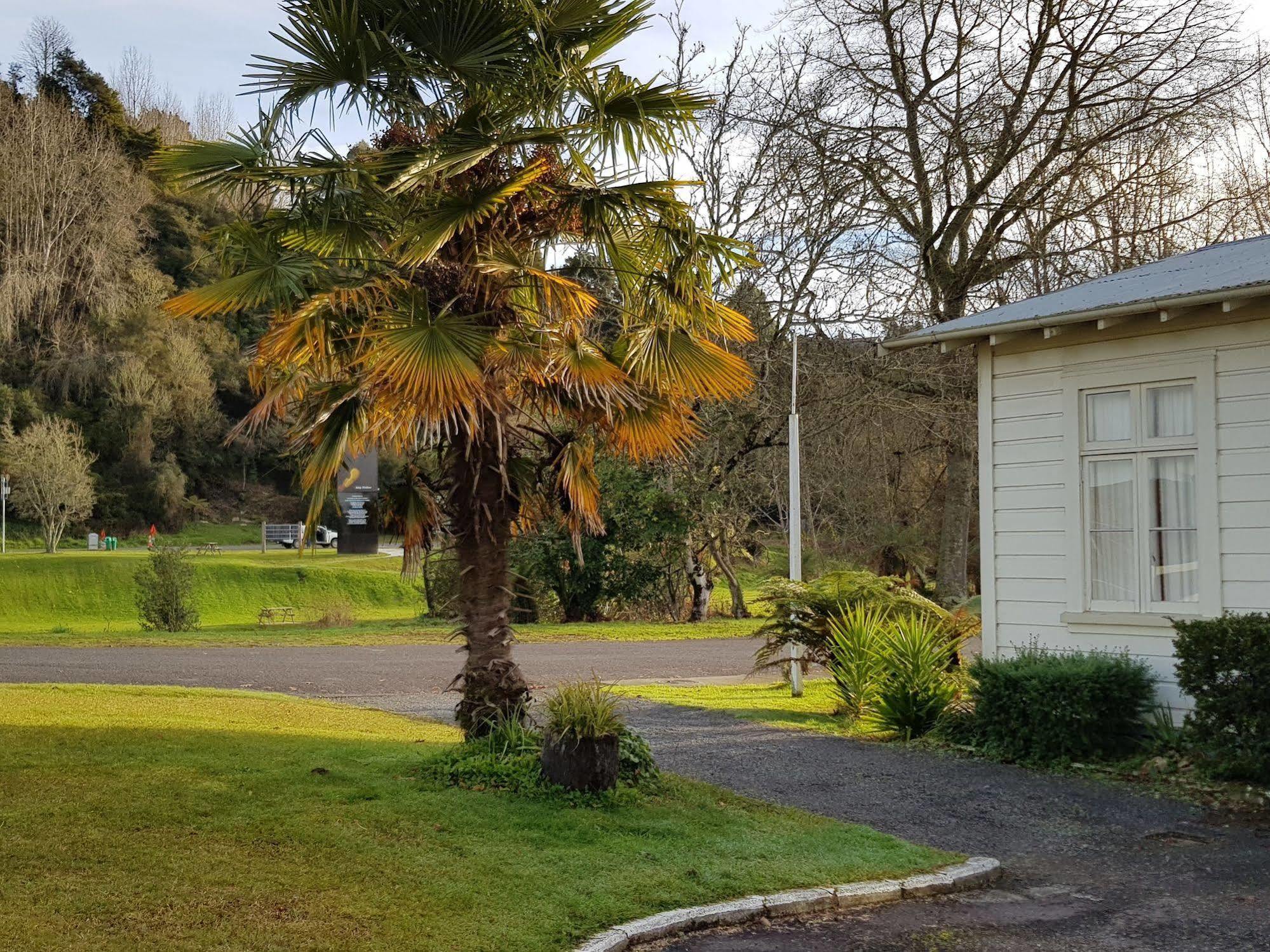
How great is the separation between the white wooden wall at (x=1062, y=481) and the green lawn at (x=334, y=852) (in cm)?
390

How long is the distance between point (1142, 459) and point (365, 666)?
11762 mm

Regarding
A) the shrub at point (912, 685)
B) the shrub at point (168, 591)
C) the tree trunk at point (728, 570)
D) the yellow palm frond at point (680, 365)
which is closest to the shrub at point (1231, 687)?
the shrub at point (912, 685)

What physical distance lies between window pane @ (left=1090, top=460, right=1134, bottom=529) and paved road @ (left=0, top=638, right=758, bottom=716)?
6696 mm

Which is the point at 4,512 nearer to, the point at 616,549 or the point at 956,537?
the point at 616,549

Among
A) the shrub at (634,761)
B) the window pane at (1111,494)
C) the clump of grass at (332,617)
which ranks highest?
the window pane at (1111,494)

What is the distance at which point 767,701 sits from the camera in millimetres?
13461

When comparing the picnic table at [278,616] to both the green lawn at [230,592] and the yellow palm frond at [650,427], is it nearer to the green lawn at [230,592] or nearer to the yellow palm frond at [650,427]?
Answer: the green lawn at [230,592]

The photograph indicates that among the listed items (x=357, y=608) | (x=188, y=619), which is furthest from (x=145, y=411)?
(x=188, y=619)

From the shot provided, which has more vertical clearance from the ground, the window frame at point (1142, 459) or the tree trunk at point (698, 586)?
the window frame at point (1142, 459)

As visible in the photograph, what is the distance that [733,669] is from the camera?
17516 millimetres

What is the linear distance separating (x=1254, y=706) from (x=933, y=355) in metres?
13.3

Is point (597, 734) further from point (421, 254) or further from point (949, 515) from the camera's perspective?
point (949, 515)

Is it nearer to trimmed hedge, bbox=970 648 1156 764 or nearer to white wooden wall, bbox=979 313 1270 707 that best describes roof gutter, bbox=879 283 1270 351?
white wooden wall, bbox=979 313 1270 707

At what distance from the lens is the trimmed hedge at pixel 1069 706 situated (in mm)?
9164
